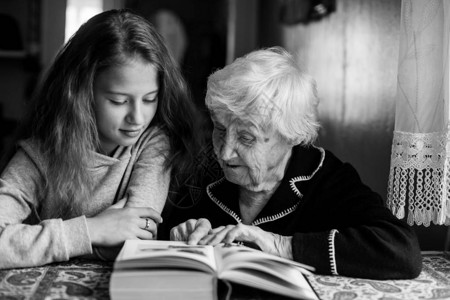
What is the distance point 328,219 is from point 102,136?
2.12ft

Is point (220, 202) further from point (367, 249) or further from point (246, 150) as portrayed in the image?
point (367, 249)

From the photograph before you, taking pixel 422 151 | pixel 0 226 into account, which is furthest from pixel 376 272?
pixel 0 226

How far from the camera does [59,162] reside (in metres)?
1.62

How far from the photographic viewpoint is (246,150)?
1517 mm

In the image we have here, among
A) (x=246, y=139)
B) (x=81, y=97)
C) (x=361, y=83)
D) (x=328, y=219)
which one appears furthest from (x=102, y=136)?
(x=361, y=83)

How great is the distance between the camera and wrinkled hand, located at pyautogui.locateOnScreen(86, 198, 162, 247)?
56.6 inches

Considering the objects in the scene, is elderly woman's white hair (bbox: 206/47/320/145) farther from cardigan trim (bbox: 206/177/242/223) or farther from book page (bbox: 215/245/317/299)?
book page (bbox: 215/245/317/299)

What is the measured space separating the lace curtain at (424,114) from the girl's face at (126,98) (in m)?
0.65

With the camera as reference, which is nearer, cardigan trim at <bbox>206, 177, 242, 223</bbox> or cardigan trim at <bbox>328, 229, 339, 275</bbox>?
cardigan trim at <bbox>328, 229, 339, 275</bbox>

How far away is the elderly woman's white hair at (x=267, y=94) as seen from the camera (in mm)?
1487

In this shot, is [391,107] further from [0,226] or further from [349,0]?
[0,226]

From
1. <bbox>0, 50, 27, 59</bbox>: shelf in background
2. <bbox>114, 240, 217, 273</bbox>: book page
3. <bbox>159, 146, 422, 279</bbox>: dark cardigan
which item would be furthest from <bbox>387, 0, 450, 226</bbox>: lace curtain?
<bbox>0, 50, 27, 59</bbox>: shelf in background

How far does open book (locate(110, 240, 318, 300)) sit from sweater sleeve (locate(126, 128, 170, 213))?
1.22 ft

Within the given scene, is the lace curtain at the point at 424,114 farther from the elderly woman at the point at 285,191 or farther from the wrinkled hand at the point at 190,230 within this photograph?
the wrinkled hand at the point at 190,230
